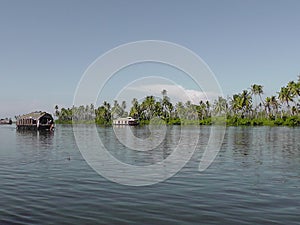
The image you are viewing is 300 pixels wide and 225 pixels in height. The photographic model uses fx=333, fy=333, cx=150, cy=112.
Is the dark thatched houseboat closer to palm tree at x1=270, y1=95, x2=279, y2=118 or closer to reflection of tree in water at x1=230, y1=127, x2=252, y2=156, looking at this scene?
reflection of tree in water at x1=230, y1=127, x2=252, y2=156

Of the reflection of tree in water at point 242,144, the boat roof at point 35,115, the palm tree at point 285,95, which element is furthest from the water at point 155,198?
the palm tree at point 285,95

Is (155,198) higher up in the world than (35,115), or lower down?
lower down

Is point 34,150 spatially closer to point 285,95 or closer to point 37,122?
point 37,122

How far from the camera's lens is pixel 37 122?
126938mm

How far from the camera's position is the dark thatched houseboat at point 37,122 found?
127125 millimetres

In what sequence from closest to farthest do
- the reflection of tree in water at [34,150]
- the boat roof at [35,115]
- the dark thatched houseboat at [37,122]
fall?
the reflection of tree in water at [34,150] < the dark thatched houseboat at [37,122] < the boat roof at [35,115]

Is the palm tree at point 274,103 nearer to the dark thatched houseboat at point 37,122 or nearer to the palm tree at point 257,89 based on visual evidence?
the palm tree at point 257,89

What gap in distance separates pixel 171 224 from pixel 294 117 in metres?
163

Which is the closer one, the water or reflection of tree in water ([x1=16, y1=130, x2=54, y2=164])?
the water

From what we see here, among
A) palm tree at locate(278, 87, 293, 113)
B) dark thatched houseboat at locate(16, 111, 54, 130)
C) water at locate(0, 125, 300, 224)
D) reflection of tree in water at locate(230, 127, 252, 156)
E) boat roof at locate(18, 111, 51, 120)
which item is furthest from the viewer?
palm tree at locate(278, 87, 293, 113)

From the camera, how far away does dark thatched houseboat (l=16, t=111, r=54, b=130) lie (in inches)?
5005

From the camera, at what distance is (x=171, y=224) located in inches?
556

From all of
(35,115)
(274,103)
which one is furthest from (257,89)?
(35,115)

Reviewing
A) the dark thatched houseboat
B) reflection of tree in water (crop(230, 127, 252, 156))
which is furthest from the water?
the dark thatched houseboat
